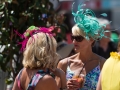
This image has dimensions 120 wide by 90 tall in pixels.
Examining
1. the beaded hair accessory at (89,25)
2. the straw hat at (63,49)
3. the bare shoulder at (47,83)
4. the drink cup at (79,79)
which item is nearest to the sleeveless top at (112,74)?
the bare shoulder at (47,83)

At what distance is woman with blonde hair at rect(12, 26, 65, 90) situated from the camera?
11.3 feet

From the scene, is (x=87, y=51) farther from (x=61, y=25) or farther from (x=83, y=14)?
(x=61, y=25)

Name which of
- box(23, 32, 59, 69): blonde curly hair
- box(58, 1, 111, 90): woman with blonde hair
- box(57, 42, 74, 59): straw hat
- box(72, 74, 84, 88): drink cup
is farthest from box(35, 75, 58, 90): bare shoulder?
box(57, 42, 74, 59): straw hat

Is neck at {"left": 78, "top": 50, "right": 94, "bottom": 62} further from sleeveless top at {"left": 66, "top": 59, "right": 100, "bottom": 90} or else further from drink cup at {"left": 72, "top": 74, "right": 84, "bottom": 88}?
drink cup at {"left": 72, "top": 74, "right": 84, "bottom": 88}

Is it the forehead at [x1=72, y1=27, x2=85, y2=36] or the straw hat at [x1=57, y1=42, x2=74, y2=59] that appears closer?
the forehead at [x1=72, y1=27, x2=85, y2=36]

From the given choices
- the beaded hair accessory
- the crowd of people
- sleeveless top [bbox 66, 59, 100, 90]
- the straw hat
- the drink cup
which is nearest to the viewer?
the crowd of people

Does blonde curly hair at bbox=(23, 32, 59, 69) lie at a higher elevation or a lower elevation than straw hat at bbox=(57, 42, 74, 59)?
higher

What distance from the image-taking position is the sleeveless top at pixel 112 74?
3.30m

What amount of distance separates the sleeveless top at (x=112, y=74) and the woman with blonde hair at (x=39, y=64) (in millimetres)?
396

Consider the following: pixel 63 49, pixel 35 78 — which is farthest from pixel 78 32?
pixel 63 49

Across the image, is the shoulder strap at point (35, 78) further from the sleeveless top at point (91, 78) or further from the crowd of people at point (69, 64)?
the sleeveless top at point (91, 78)

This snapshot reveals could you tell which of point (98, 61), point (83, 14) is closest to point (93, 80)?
point (98, 61)

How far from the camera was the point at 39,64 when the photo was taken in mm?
3475

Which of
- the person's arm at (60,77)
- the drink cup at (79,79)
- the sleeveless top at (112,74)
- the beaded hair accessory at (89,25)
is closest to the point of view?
the sleeveless top at (112,74)
